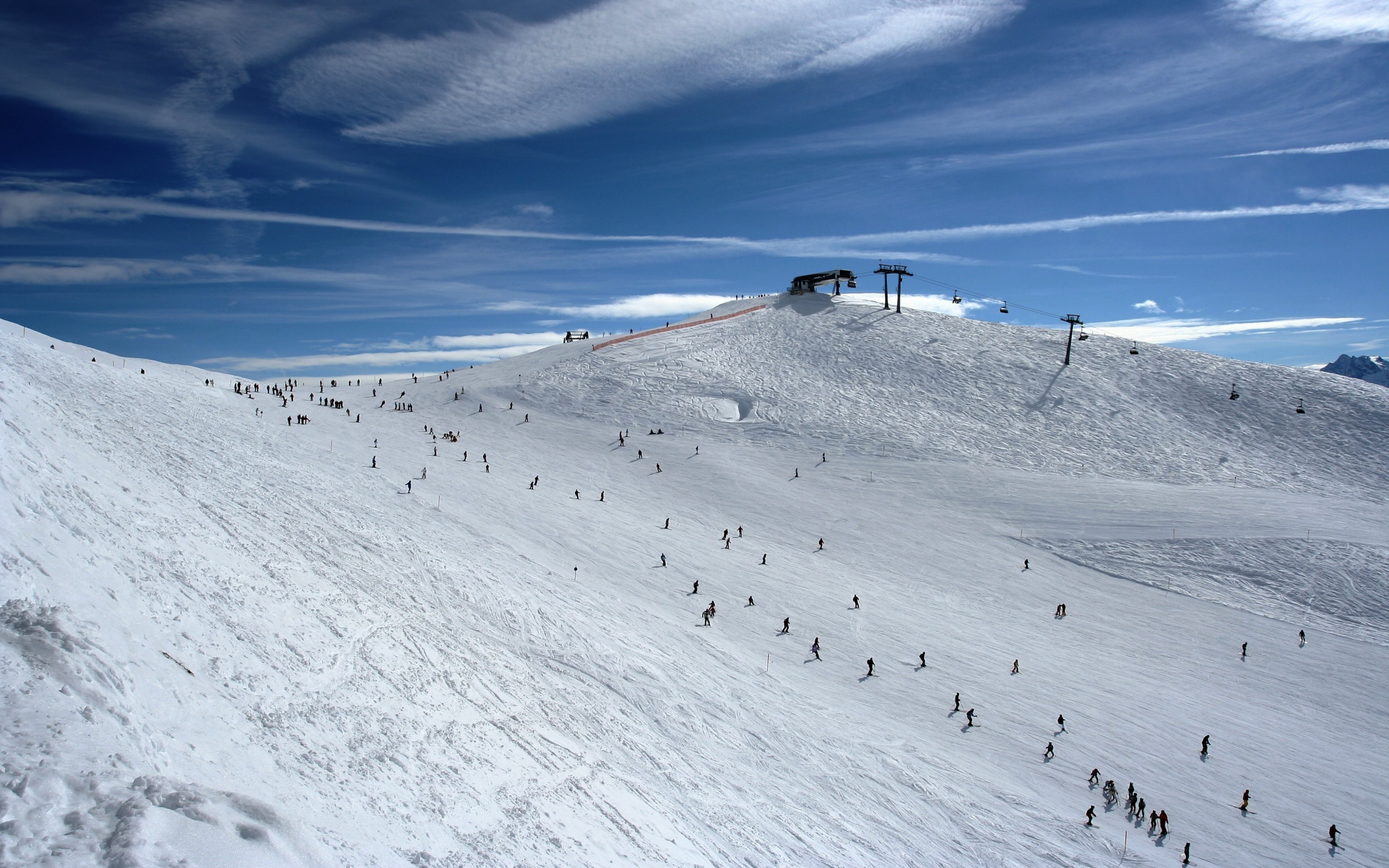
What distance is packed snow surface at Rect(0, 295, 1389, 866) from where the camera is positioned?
1212 cm

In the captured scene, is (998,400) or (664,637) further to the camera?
(998,400)

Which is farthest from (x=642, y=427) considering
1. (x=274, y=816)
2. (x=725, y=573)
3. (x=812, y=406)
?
(x=274, y=816)

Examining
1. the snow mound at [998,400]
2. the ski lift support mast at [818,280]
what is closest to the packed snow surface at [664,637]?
the snow mound at [998,400]

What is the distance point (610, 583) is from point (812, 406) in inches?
1243

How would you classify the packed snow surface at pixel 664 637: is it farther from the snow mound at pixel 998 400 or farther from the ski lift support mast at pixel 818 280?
the ski lift support mast at pixel 818 280

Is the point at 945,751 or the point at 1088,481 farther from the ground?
the point at 1088,481

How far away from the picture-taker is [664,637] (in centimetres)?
2369

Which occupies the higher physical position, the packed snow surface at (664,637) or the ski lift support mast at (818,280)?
the ski lift support mast at (818,280)

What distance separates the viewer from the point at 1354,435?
4888 cm

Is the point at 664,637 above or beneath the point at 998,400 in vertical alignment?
beneath

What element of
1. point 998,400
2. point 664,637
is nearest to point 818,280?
point 998,400

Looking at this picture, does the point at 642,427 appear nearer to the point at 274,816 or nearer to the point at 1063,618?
the point at 1063,618

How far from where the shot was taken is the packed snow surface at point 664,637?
12.1m

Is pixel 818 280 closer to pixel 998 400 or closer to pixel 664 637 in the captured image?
pixel 998 400
